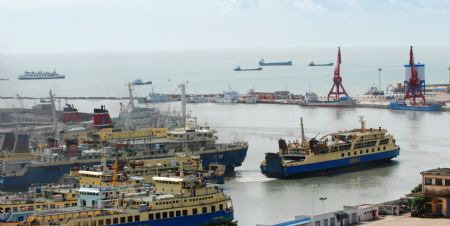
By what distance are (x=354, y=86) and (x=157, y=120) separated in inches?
1996

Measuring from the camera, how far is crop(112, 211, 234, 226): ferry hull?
74.3 feet

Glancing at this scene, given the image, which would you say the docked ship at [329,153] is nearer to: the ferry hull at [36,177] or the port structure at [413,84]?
the ferry hull at [36,177]

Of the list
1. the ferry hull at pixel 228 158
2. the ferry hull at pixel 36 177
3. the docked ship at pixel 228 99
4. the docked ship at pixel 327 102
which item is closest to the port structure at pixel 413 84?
the docked ship at pixel 327 102

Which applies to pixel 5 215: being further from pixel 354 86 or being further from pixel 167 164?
pixel 354 86

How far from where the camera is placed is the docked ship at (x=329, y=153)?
34406 mm

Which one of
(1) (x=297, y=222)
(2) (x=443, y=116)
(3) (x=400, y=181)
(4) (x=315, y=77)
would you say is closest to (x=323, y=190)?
(3) (x=400, y=181)

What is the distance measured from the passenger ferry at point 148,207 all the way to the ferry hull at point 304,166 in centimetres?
941

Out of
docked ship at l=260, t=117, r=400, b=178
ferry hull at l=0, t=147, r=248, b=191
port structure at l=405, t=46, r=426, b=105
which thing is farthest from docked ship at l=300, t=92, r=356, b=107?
ferry hull at l=0, t=147, r=248, b=191

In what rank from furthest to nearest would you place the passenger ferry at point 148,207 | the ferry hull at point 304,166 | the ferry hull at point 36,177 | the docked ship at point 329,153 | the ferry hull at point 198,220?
the docked ship at point 329,153 → the ferry hull at point 304,166 → the ferry hull at point 36,177 → the ferry hull at point 198,220 → the passenger ferry at point 148,207

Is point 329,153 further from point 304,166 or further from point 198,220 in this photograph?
point 198,220

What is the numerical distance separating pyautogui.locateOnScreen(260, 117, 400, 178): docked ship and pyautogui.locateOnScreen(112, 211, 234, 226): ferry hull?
10.1 metres

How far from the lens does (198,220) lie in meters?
23.6

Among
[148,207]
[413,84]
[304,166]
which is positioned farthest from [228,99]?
[148,207]

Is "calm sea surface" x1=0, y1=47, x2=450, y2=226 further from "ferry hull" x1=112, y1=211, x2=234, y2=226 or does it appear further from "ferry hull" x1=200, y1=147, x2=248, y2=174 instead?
"ferry hull" x1=112, y1=211, x2=234, y2=226
